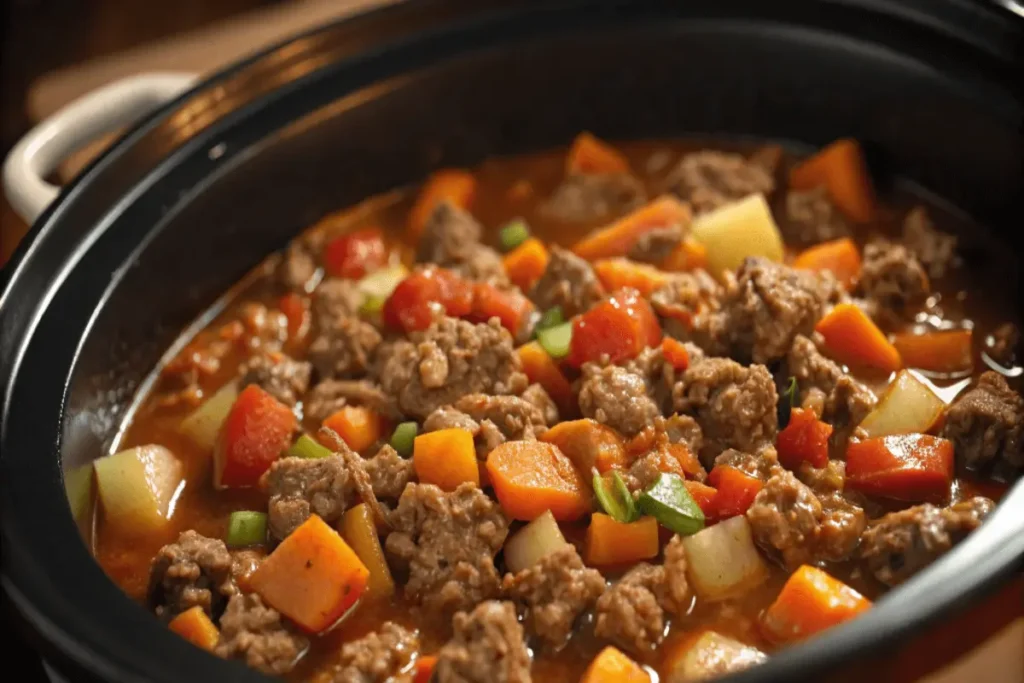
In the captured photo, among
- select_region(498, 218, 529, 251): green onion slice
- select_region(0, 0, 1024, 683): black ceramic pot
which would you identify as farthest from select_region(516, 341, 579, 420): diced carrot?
select_region(0, 0, 1024, 683): black ceramic pot

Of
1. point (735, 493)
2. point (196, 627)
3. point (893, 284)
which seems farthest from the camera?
point (893, 284)

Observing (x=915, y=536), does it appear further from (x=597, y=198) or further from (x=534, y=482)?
(x=597, y=198)

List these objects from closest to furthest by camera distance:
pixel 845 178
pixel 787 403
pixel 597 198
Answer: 1. pixel 787 403
2. pixel 845 178
3. pixel 597 198

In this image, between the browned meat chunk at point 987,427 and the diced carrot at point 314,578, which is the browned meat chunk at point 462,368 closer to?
the diced carrot at point 314,578

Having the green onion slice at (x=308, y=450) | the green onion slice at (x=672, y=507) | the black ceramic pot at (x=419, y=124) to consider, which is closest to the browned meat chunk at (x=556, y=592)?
the green onion slice at (x=672, y=507)

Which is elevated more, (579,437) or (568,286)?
(568,286)

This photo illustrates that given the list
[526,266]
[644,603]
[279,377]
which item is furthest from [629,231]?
[644,603]

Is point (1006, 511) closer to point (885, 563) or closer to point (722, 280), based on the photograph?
point (885, 563)
